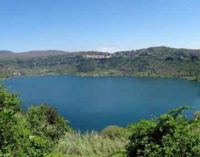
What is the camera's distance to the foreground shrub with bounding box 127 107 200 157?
9680 mm

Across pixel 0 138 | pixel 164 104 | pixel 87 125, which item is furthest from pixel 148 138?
pixel 164 104

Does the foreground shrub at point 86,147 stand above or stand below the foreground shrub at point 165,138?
below

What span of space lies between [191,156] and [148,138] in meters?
1.34

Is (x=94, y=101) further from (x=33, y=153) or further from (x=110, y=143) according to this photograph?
(x=33, y=153)

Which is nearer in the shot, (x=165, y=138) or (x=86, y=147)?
(x=165, y=138)

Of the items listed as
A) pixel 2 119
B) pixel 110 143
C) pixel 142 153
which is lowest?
pixel 110 143

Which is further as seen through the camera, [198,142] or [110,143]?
[110,143]

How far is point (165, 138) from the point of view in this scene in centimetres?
998

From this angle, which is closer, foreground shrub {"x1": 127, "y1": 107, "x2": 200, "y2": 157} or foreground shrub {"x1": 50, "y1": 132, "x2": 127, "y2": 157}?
foreground shrub {"x1": 127, "y1": 107, "x2": 200, "y2": 157}

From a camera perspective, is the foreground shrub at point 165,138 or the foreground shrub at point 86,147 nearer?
the foreground shrub at point 165,138

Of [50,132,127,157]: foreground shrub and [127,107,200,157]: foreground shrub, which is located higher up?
[127,107,200,157]: foreground shrub

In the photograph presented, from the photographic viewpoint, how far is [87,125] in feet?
232

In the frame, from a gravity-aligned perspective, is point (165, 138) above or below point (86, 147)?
above

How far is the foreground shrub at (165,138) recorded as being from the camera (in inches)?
381
